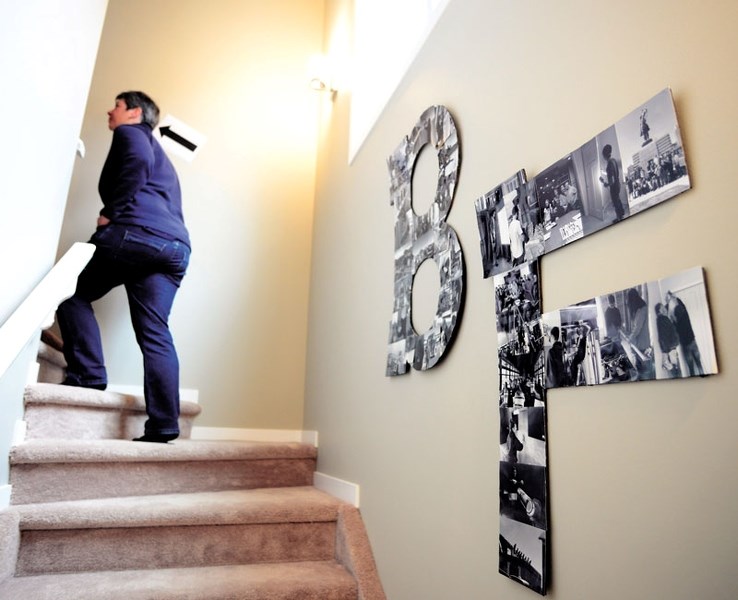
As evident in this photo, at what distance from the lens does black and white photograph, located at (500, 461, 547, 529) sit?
37.1 inches

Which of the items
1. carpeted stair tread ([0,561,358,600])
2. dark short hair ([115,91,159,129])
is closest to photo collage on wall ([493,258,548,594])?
carpeted stair tread ([0,561,358,600])

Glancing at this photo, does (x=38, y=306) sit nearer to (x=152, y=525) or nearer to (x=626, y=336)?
(x=152, y=525)

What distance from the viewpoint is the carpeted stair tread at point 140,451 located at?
1.70 meters

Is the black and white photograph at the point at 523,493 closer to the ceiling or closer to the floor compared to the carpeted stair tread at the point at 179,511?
closer to the ceiling

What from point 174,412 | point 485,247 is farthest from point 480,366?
point 174,412

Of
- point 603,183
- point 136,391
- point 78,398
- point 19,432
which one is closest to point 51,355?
point 78,398

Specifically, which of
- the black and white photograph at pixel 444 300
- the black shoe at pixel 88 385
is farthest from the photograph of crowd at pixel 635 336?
the black shoe at pixel 88 385

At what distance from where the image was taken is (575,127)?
98 centimetres

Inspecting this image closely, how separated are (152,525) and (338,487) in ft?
2.20

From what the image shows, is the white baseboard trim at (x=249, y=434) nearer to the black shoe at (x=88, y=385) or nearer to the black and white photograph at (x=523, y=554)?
the black shoe at (x=88, y=385)

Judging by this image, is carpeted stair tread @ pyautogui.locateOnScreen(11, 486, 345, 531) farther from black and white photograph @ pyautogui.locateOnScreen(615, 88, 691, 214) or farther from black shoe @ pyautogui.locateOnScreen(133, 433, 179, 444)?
black and white photograph @ pyautogui.locateOnScreen(615, 88, 691, 214)

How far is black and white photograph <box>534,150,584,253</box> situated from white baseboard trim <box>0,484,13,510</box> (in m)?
1.70

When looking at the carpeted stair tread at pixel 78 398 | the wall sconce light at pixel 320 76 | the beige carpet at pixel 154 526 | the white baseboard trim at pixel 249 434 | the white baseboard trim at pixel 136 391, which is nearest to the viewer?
the beige carpet at pixel 154 526

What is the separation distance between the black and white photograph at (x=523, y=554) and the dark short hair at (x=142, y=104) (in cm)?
224
